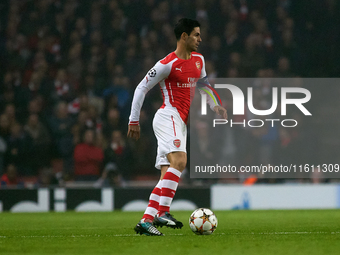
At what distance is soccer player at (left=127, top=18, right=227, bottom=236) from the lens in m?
5.37

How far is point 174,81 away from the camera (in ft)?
18.4

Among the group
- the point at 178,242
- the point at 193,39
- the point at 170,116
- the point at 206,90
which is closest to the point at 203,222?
the point at 178,242

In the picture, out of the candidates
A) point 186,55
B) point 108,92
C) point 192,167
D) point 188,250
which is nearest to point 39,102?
point 108,92

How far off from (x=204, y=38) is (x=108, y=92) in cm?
287

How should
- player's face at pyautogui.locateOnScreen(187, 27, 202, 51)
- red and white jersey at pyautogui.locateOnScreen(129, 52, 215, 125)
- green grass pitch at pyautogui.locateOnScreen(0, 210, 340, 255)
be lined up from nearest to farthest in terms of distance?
green grass pitch at pyautogui.locateOnScreen(0, 210, 340, 255) → red and white jersey at pyautogui.locateOnScreen(129, 52, 215, 125) → player's face at pyautogui.locateOnScreen(187, 27, 202, 51)

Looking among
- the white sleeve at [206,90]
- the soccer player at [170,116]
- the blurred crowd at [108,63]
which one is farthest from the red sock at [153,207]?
the blurred crowd at [108,63]

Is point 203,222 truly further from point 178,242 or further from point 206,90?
point 206,90

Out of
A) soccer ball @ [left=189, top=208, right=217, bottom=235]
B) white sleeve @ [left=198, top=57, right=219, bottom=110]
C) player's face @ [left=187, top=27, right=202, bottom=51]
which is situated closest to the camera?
soccer ball @ [left=189, top=208, right=217, bottom=235]

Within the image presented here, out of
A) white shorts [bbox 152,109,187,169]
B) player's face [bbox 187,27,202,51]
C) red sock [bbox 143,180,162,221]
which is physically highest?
player's face [bbox 187,27,202,51]

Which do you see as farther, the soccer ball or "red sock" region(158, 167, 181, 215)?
"red sock" region(158, 167, 181, 215)

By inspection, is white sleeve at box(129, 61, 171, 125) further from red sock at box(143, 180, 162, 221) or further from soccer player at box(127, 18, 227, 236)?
red sock at box(143, 180, 162, 221)

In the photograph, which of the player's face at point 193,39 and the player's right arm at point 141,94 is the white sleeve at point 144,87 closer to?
the player's right arm at point 141,94

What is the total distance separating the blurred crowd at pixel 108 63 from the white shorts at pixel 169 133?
5.53m

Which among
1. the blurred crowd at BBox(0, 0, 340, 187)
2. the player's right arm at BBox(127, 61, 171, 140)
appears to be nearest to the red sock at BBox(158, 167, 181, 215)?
the player's right arm at BBox(127, 61, 171, 140)
